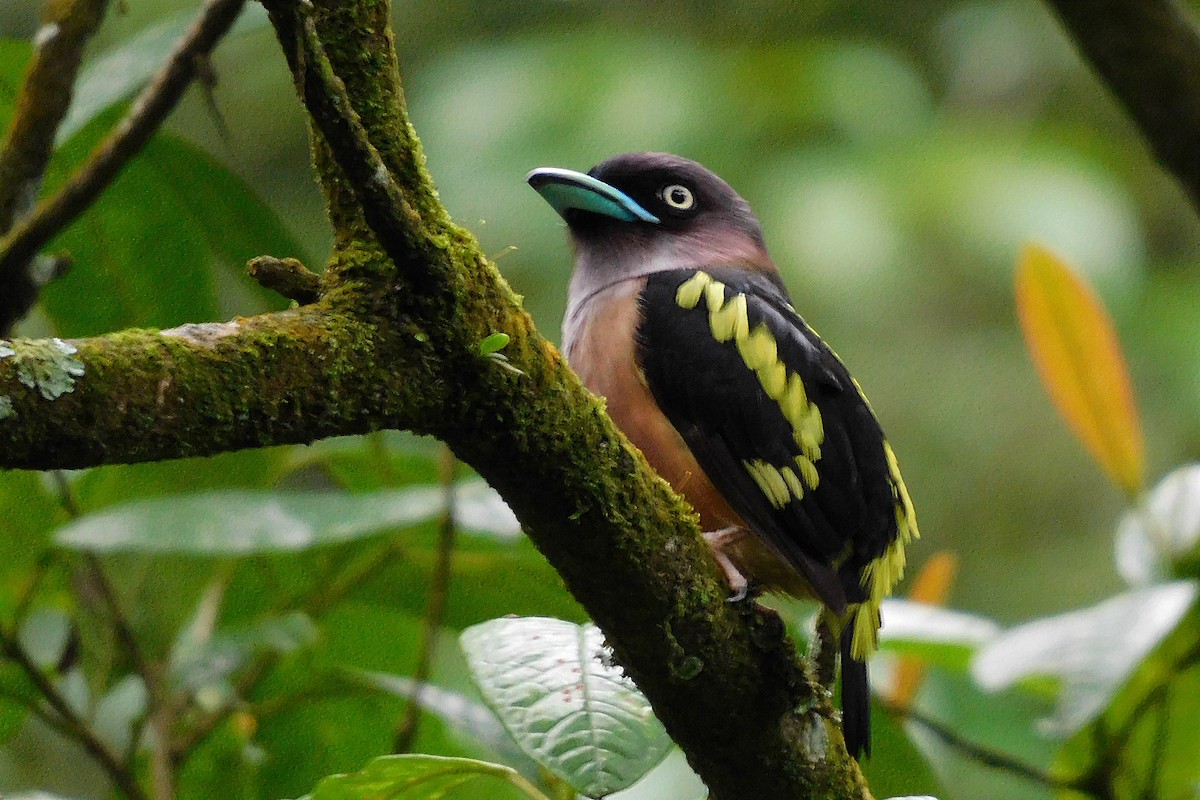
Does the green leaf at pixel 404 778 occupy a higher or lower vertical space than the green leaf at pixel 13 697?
higher

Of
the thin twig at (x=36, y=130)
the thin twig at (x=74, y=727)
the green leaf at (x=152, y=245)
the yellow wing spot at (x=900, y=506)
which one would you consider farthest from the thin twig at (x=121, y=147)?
the yellow wing spot at (x=900, y=506)

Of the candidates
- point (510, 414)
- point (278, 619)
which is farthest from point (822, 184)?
point (510, 414)

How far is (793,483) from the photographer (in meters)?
2.42

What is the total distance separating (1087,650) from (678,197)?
4.83 feet

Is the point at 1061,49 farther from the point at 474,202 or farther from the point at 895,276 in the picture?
the point at 474,202

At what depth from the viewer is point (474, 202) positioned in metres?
5.43

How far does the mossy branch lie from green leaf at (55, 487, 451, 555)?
2.35ft

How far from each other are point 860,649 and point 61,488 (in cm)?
161

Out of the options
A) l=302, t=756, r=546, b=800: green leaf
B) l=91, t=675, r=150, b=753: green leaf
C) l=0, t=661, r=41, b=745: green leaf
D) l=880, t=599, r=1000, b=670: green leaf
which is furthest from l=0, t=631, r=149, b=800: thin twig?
l=880, t=599, r=1000, b=670: green leaf

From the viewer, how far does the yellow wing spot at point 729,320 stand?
2.57 metres

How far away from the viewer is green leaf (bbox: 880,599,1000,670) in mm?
2789

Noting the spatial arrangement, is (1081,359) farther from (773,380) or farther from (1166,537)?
(773,380)

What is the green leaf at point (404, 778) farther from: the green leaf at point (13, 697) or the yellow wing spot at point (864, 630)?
the green leaf at point (13, 697)

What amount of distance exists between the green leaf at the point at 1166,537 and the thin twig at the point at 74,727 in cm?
216
